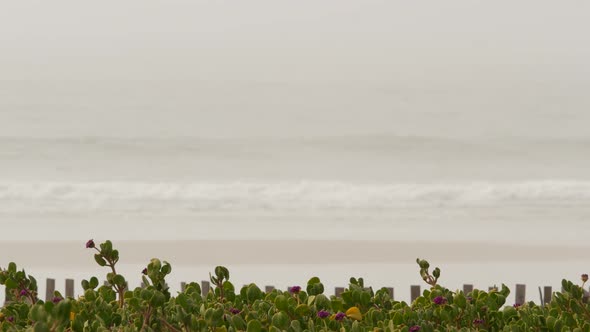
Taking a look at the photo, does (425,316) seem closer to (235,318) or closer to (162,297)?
(235,318)

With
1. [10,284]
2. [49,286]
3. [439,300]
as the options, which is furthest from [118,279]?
[49,286]

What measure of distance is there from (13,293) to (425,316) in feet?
6.07

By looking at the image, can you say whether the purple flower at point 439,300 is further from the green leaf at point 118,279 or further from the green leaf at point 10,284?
the green leaf at point 10,284

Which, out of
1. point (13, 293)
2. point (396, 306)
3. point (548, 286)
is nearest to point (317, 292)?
point (396, 306)

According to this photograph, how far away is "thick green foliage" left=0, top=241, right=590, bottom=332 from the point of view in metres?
3.20

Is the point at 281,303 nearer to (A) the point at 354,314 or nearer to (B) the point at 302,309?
(B) the point at 302,309

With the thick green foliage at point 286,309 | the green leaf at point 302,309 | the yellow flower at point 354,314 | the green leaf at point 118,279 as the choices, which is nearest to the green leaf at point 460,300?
the thick green foliage at point 286,309

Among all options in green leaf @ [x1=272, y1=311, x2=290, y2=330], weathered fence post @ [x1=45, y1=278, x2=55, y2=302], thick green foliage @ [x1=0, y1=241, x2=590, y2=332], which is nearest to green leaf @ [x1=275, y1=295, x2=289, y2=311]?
thick green foliage @ [x1=0, y1=241, x2=590, y2=332]

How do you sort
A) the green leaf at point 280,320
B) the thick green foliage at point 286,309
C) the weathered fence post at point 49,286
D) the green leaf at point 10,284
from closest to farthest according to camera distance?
the green leaf at point 280,320, the thick green foliage at point 286,309, the green leaf at point 10,284, the weathered fence post at point 49,286

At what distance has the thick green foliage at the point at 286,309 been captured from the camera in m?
3.20

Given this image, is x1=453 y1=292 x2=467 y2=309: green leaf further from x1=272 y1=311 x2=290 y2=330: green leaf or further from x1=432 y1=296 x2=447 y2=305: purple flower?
x1=272 y1=311 x2=290 y2=330: green leaf

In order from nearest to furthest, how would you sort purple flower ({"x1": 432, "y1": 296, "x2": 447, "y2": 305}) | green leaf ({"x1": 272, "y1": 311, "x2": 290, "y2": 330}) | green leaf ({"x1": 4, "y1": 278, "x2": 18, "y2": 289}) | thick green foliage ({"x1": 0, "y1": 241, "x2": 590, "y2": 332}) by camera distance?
1. green leaf ({"x1": 272, "y1": 311, "x2": 290, "y2": 330})
2. thick green foliage ({"x1": 0, "y1": 241, "x2": 590, "y2": 332})
3. purple flower ({"x1": 432, "y1": 296, "x2": 447, "y2": 305})
4. green leaf ({"x1": 4, "y1": 278, "x2": 18, "y2": 289})

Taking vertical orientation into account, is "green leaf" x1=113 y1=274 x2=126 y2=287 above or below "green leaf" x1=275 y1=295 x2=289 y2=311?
above

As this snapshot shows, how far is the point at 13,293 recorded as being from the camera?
4023 mm
